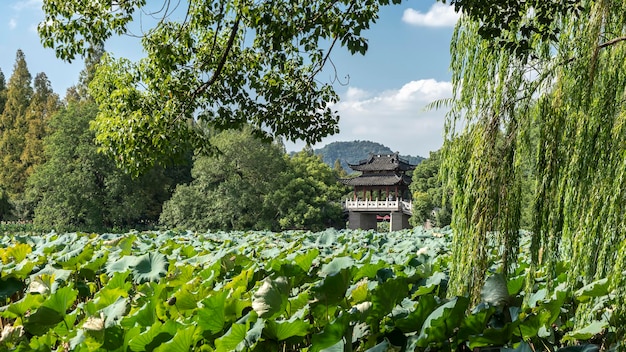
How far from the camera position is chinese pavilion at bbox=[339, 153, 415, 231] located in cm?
3109

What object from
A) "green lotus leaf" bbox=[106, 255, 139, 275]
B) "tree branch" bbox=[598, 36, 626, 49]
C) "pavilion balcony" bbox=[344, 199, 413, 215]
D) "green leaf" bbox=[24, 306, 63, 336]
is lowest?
"green leaf" bbox=[24, 306, 63, 336]

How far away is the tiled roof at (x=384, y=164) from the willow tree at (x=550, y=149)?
29746 millimetres

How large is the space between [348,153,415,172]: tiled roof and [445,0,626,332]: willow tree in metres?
29.7

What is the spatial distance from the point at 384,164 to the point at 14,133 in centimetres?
1992

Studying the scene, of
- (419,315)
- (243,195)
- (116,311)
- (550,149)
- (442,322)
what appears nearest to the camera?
(442,322)

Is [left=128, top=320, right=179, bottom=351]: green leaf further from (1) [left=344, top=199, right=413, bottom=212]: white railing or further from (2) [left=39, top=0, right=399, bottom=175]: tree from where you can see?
(1) [left=344, top=199, right=413, bottom=212]: white railing

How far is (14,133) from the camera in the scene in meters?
29.8

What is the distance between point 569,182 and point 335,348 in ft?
4.65

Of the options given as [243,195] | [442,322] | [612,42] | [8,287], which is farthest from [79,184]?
[442,322]

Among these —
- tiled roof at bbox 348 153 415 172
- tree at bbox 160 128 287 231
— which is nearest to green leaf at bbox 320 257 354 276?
tree at bbox 160 128 287 231

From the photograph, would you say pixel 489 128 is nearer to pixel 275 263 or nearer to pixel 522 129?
pixel 522 129

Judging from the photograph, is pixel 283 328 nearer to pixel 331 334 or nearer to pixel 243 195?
pixel 331 334

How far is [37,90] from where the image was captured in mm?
33312

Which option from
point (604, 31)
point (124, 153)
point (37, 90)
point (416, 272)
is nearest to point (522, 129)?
point (604, 31)
